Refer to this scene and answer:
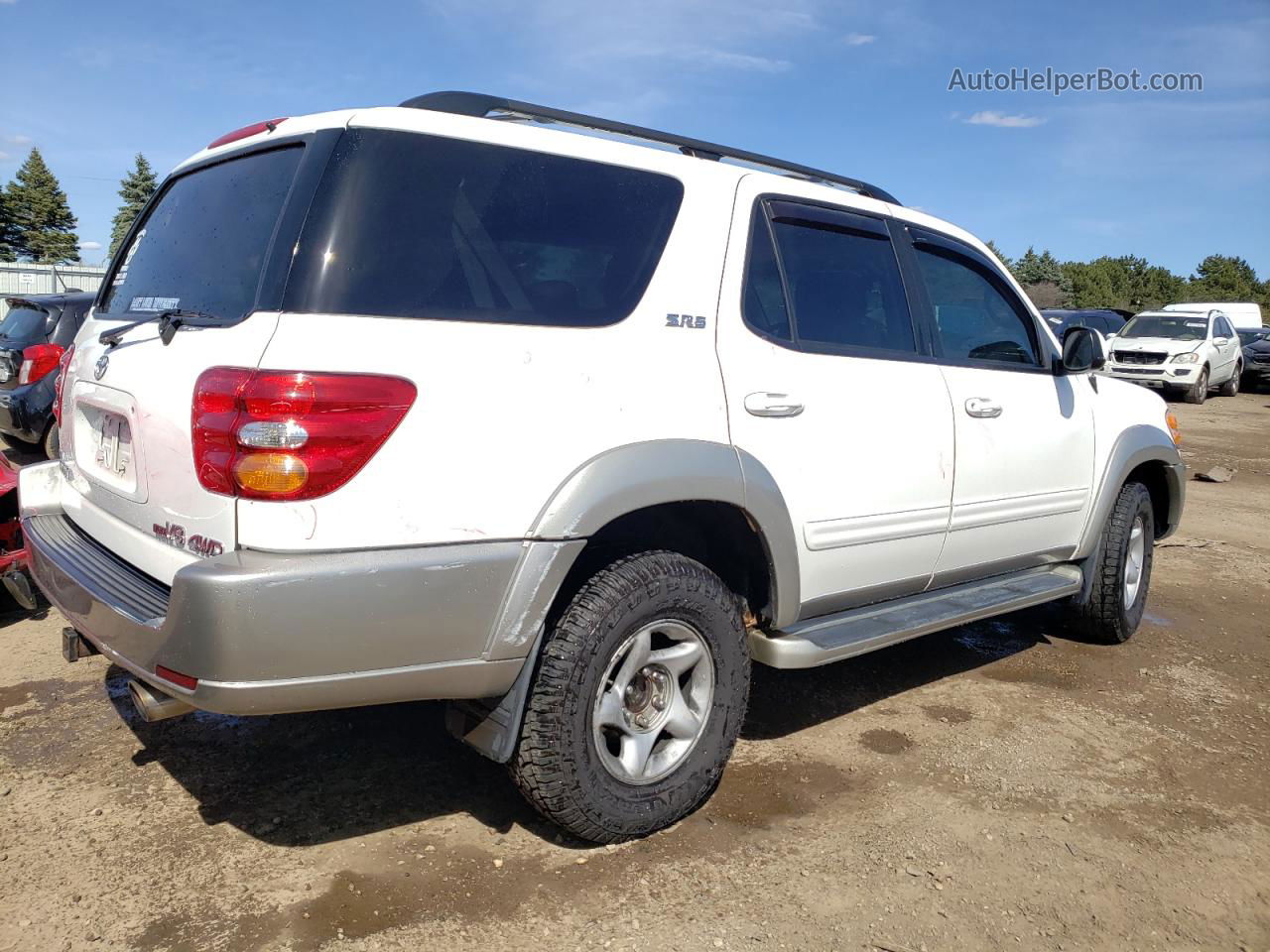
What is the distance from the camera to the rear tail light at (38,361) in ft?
25.3

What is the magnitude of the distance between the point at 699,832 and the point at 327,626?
1.40 metres

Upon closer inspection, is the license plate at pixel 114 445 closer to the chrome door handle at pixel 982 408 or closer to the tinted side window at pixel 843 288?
the tinted side window at pixel 843 288

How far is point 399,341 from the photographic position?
2.35 metres

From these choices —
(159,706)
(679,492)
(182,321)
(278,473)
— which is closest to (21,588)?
(159,706)

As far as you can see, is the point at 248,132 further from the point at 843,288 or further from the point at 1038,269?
the point at 1038,269

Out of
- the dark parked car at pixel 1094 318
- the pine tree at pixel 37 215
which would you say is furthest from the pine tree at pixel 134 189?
the dark parked car at pixel 1094 318

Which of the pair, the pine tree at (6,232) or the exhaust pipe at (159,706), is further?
the pine tree at (6,232)

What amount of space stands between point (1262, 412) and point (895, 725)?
18.9m

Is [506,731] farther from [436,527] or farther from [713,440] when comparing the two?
[713,440]

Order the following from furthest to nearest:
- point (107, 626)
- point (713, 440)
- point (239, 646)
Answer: point (713, 440)
point (107, 626)
point (239, 646)

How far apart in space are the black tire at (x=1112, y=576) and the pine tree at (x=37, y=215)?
82.2 metres

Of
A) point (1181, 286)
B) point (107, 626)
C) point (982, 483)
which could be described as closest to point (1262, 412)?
point (982, 483)

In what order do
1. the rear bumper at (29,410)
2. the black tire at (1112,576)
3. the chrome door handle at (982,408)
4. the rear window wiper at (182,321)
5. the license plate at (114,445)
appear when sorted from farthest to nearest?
the rear bumper at (29,410) < the black tire at (1112,576) < the chrome door handle at (982,408) < the license plate at (114,445) < the rear window wiper at (182,321)

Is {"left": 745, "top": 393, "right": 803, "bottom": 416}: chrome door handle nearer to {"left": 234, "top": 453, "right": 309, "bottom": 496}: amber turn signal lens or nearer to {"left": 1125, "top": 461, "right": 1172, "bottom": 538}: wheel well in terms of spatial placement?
{"left": 234, "top": 453, "right": 309, "bottom": 496}: amber turn signal lens
